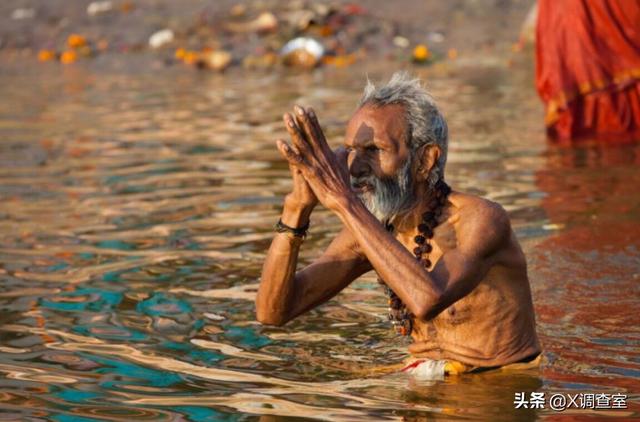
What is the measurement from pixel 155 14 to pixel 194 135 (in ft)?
31.1

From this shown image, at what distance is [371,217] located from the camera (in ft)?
14.4

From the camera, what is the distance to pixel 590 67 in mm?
11266

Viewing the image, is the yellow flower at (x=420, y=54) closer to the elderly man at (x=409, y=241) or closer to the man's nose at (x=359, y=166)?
the elderly man at (x=409, y=241)

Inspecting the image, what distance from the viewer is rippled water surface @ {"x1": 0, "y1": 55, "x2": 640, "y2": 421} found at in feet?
16.1

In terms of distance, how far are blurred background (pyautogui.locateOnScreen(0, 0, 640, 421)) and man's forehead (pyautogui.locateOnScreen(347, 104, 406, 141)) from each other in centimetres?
92

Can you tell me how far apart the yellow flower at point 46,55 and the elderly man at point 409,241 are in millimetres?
16605

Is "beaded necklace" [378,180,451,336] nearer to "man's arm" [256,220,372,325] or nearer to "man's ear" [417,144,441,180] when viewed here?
"man's ear" [417,144,441,180]

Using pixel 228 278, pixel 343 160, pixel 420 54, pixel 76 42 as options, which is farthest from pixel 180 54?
pixel 343 160

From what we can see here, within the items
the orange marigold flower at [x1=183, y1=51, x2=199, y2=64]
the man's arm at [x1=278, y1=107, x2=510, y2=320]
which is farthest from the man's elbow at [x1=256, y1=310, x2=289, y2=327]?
the orange marigold flower at [x1=183, y1=51, x2=199, y2=64]

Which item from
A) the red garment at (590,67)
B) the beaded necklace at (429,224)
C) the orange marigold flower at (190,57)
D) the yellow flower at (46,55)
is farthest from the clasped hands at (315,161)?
the yellow flower at (46,55)

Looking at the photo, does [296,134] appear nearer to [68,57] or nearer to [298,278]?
[298,278]

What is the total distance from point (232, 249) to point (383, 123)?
3.16 metres

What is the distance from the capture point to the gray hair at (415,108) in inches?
184

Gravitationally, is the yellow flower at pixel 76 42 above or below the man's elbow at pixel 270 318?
above
